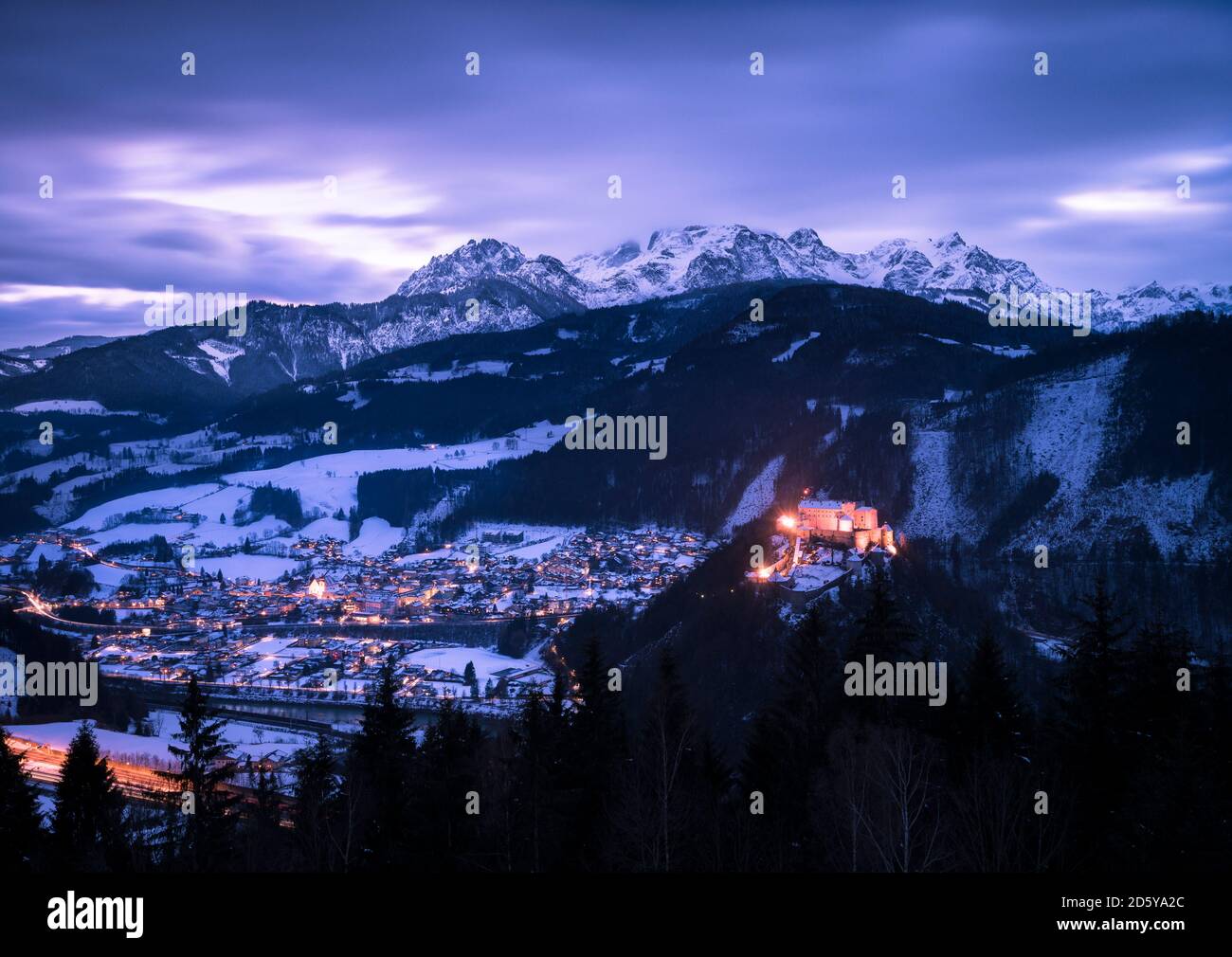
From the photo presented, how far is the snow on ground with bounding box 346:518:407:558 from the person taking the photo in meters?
122

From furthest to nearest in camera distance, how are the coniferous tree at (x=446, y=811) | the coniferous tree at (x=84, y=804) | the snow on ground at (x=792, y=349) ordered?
the snow on ground at (x=792, y=349) < the coniferous tree at (x=84, y=804) < the coniferous tree at (x=446, y=811)

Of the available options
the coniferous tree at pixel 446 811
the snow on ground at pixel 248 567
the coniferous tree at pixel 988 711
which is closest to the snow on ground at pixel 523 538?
the snow on ground at pixel 248 567

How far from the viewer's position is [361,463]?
17450cm

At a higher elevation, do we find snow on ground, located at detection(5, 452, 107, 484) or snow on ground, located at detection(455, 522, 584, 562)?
snow on ground, located at detection(5, 452, 107, 484)

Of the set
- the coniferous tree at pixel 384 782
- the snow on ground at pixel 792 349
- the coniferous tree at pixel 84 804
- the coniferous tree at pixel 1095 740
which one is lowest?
the coniferous tree at pixel 84 804

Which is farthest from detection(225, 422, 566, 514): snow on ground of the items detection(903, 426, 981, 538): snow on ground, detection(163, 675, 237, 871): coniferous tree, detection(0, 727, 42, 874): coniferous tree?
detection(0, 727, 42, 874): coniferous tree

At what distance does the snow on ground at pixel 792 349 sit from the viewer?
173625 millimetres

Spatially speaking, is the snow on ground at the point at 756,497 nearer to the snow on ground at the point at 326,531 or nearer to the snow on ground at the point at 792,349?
the snow on ground at the point at 326,531

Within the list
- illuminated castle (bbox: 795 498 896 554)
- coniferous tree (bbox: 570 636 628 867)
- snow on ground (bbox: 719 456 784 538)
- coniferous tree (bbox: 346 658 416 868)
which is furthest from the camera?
snow on ground (bbox: 719 456 784 538)

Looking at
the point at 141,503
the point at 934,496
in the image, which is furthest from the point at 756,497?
the point at 141,503

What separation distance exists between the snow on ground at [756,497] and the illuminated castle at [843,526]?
4093 centimetres

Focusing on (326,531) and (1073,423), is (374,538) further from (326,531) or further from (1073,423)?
(1073,423)

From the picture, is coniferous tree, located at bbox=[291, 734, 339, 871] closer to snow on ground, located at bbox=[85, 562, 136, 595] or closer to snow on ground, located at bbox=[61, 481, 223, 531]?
snow on ground, located at bbox=[85, 562, 136, 595]

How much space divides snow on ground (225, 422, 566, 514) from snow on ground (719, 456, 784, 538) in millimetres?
58007
